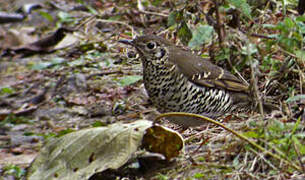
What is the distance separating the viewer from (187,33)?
4.54 meters

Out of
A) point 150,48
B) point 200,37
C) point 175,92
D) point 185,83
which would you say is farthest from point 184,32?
point 175,92

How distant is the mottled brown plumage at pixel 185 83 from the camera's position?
4.04m

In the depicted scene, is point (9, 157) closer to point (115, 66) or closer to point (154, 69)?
point (154, 69)

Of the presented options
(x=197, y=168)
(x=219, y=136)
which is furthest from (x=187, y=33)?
(x=197, y=168)

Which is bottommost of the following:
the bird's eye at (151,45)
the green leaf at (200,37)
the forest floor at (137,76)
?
the forest floor at (137,76)

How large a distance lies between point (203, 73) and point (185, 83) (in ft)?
0.70

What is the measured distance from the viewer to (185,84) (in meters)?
4.09

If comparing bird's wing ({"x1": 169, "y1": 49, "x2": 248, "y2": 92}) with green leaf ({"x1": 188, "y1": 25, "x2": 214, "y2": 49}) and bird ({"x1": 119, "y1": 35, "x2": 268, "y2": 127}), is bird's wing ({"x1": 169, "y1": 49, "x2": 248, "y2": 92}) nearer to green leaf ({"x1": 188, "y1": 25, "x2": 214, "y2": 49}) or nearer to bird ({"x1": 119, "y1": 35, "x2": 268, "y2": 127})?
bird ({"x1": 119, "y1": 35, "x2": 268, "y2": 127})

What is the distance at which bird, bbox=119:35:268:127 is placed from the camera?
13.3 feet

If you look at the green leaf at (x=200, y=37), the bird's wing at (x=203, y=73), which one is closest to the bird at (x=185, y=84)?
the bird's wing at (x=203, y=73)

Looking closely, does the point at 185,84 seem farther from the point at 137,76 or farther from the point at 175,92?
the point at 137,76

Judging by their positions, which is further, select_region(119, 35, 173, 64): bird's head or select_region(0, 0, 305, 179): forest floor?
select_region(119, 35, 173, 64): bird's head

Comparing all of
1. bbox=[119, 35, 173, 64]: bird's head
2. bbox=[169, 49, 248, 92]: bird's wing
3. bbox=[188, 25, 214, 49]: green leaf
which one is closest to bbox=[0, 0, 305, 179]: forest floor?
bbox=[188, 25, 214, 49]: green leaf

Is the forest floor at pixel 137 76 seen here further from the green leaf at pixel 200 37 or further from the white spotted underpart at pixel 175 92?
the white spotted underpart at pixel 175 92
